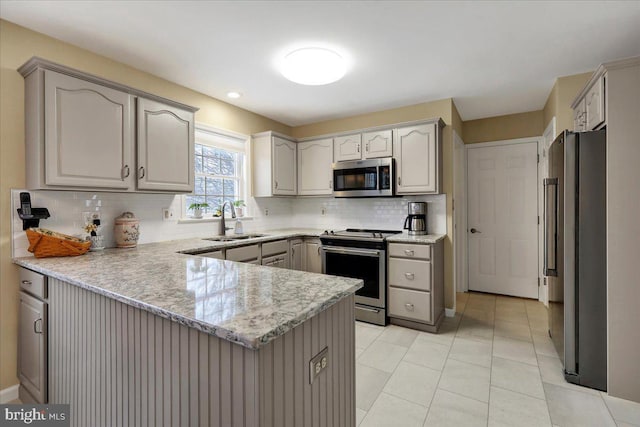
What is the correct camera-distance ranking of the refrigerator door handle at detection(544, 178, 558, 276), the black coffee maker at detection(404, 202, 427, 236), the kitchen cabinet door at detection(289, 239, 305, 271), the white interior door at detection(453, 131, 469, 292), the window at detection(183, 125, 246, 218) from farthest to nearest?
the white interior door at detection(453, 131, 469, 292)
the kitchen cabinet door at detection(289, 239, 305, 271)
the black coffee maker at detection(404, 202, 427, 236)
the window at detection(183, 125, 246, 218)
the refrigerator door handle at detection(544, 178, 558, 276)

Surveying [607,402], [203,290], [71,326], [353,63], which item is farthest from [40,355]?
[607,402]

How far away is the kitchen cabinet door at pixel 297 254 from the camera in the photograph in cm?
369

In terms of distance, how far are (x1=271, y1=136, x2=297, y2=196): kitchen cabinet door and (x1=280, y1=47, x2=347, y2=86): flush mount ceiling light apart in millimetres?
1428

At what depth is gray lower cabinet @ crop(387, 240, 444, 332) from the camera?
3027 mm

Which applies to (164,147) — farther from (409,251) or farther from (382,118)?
(382,118)

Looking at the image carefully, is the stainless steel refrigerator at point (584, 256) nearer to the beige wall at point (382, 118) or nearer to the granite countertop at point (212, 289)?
the beige wall at point (382, 118)

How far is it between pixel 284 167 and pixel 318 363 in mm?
3311

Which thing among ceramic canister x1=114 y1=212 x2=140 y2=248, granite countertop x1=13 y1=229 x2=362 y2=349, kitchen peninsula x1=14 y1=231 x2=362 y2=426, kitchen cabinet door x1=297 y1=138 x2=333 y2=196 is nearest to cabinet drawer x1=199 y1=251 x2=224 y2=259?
ceramic canister x1=114 y1=212 x2=140 y2=248

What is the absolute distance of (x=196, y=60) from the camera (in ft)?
8.45

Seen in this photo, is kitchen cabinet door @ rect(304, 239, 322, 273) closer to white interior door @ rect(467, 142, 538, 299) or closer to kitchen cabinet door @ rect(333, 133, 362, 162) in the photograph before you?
kitchen cabinet door @ rect(333, 133, 362, 162)

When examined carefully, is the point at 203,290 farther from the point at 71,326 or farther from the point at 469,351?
the point at 469,351

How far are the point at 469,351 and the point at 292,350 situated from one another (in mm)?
2337

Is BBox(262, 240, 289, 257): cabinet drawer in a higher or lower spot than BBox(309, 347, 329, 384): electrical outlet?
higher

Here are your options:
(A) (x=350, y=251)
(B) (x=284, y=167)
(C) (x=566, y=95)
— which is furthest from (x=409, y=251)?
(C) (x=566, y=95)
